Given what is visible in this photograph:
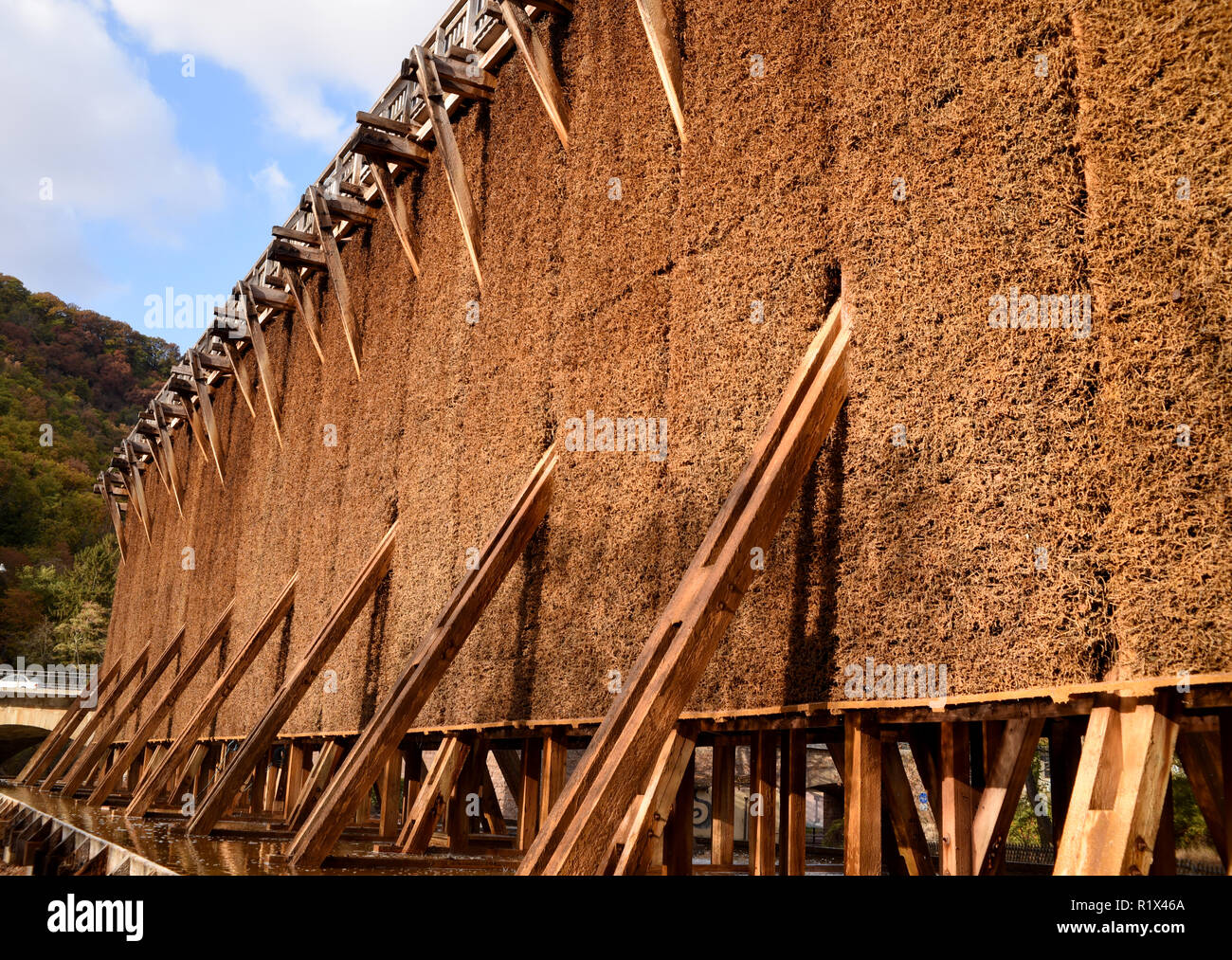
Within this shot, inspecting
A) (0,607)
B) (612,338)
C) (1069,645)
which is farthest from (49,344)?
(1069,645)

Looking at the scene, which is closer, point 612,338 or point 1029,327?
point 1029,327

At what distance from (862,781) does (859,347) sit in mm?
2109

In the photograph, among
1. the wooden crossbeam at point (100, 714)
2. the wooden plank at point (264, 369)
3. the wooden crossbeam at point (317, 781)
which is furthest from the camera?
the wooden crossbeam at point (100, 714)

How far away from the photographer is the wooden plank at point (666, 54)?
274 inches

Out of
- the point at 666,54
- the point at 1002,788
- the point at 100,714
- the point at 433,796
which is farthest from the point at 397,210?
the point at 100,714

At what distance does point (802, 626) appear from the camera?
5.38 meters

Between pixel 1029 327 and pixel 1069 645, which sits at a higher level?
pixel 1029 327

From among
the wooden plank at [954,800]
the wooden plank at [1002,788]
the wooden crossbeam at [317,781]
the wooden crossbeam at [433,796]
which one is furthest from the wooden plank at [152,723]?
the wooden plank at [1002,788]

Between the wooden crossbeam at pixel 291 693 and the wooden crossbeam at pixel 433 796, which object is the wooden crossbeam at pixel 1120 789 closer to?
the wooden crossbeam at pixel 433 796

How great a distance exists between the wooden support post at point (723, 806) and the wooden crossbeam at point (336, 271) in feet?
22.5

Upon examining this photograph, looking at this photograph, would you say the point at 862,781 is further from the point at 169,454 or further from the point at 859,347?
the point at 169,454

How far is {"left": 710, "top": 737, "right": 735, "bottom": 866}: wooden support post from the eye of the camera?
771cm
